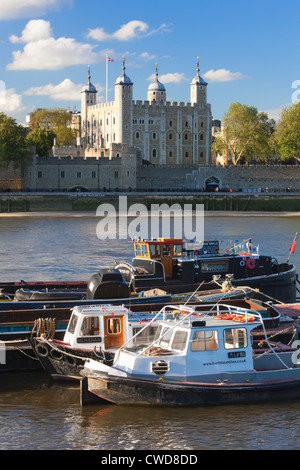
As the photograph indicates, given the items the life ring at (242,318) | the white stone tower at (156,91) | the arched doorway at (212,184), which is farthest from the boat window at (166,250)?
the white stone tower at (156,91)

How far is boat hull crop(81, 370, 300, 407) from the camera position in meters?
13.6

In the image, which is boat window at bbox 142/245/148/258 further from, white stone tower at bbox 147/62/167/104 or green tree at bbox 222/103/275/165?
white stone tower at bbox 147/62/167/104

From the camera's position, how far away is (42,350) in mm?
15508

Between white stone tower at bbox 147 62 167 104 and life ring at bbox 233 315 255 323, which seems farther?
white stone tower at bbox 147 62 167 104

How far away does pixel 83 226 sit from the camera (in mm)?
55312

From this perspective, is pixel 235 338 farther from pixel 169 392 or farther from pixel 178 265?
pixel 178 265

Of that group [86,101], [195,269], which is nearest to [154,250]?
[195,269]

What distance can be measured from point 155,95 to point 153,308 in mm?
94203

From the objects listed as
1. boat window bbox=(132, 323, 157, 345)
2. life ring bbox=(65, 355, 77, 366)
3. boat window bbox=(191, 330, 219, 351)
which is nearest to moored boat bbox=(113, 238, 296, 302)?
boat window bbox=(132, 323, 157, 345)

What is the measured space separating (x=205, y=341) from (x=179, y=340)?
0.49 meters

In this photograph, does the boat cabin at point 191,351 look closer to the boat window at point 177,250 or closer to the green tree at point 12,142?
the boat window at point 177,250

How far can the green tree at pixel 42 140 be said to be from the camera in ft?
299

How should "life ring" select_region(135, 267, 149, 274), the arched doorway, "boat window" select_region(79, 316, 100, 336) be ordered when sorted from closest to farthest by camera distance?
"boat window" select_region(79, 316, 100, 336)
"life ring" select_region(135, 267, 149, 274)
the arched doorway
